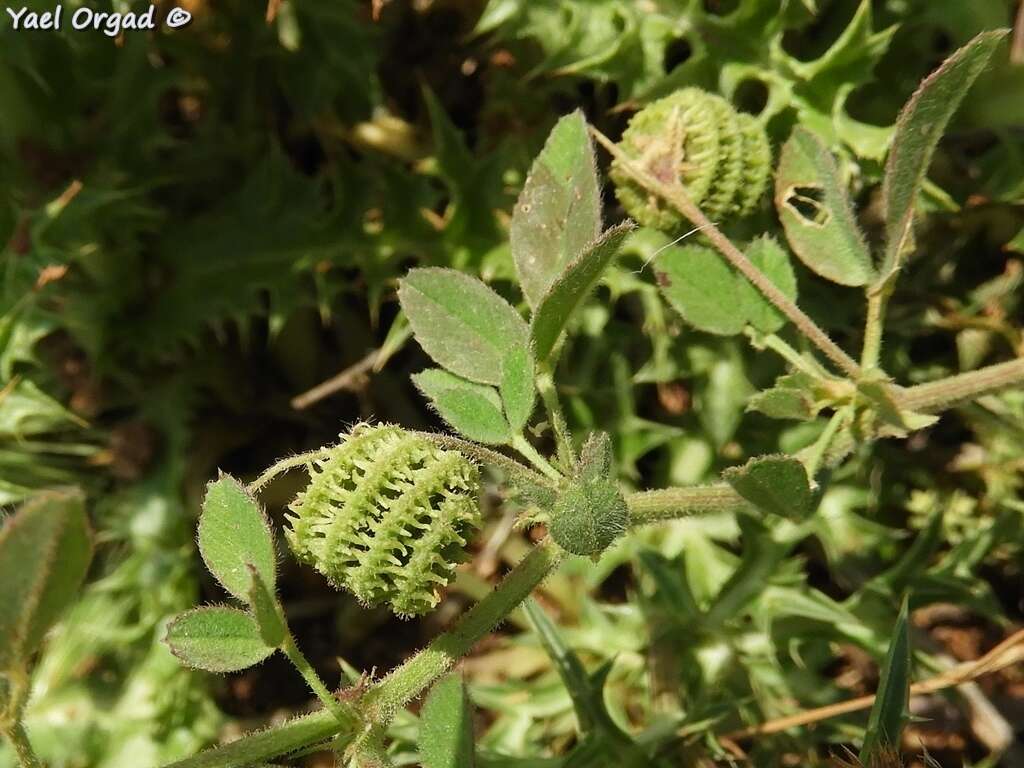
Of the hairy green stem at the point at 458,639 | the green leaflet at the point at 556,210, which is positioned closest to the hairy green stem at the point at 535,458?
the hairy green stem at the point at 458,639

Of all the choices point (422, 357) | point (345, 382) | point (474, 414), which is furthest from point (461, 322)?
point (422, 357)

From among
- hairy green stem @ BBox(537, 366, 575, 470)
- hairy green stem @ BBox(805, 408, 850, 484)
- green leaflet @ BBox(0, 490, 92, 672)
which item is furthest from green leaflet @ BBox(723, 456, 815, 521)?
green leaflet @ BBox(0, 490, 92, 672)

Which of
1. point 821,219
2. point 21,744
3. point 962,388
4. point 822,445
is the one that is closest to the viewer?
point 21,744

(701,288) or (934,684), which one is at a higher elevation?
(701,288)

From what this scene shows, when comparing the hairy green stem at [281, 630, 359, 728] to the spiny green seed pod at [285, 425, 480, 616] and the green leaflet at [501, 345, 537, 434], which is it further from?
the green leaflet at [501, 345, 537, 434]

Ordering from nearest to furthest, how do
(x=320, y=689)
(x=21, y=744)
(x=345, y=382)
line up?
(x=21, y=744)
(x=320, y=689)
(x=345, y=382)

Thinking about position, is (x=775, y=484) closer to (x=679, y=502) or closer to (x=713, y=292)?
(x=679, y=502)

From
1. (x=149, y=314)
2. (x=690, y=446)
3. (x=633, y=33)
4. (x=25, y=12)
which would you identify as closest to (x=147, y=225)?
(x=149, y=314)
